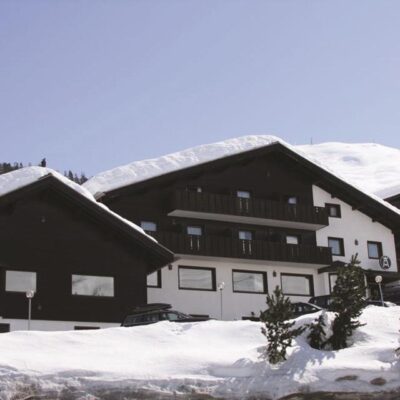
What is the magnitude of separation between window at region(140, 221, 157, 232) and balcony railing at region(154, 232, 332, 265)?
4.28ft

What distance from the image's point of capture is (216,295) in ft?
135

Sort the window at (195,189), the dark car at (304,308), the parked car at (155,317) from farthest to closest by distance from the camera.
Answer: the window at (195,189) < the dark car at (304,308) < the parked car at (155,317)

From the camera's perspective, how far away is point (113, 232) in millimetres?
33438

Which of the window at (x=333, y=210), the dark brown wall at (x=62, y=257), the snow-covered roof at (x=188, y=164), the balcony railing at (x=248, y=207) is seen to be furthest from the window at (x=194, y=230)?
the dark brown wall at (x=62, y=257)

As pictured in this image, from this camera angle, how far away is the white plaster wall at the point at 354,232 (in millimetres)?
45594

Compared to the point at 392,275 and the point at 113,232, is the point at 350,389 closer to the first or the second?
the point at 113,232

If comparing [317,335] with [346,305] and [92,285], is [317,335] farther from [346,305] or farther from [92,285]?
[92,285]

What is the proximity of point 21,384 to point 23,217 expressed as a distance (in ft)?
51.6

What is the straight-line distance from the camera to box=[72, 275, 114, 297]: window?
32562 millimetres

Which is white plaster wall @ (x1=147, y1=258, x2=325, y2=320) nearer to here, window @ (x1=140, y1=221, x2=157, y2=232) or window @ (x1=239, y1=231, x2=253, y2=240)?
window @ (x1=239, y1=231, x2=253, y2=240)

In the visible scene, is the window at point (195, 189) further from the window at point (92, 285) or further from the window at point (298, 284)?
the window at point (92, 285)

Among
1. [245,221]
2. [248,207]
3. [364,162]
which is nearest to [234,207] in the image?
[248,207]

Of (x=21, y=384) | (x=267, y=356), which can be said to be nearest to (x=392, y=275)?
(x=267, y=356)

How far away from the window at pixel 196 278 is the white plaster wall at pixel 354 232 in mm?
6956
